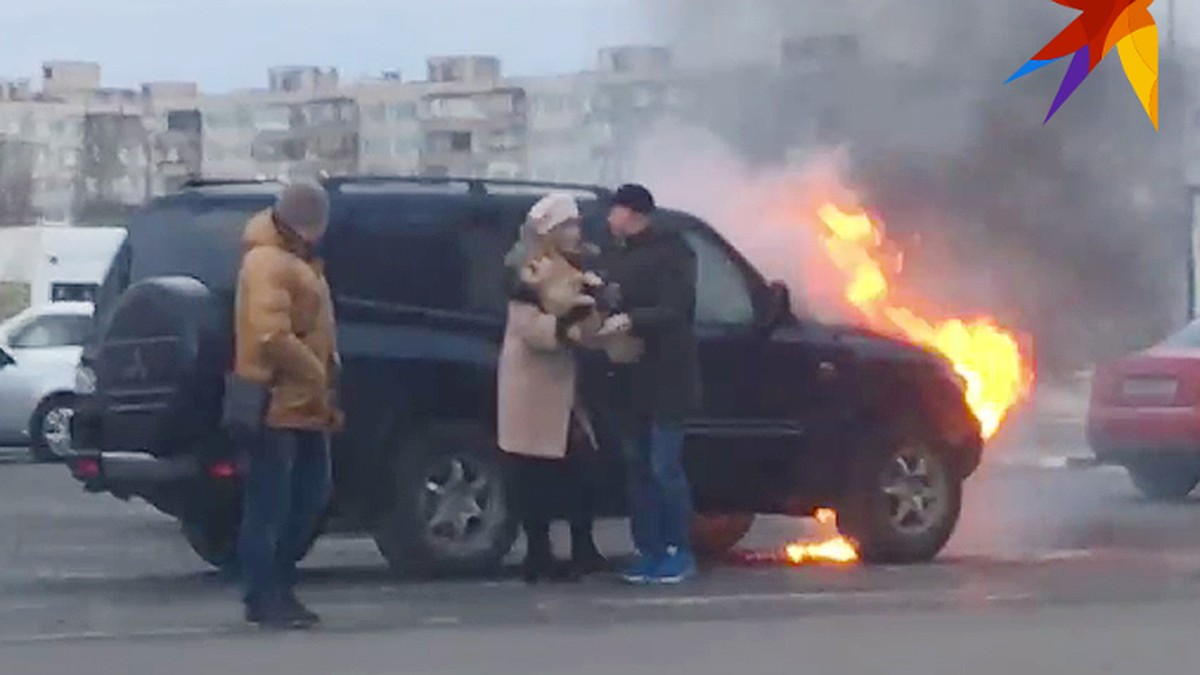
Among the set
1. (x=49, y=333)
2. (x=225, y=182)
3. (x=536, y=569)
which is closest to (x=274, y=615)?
(x=536, y=569)

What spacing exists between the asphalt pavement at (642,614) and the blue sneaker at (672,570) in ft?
0.34

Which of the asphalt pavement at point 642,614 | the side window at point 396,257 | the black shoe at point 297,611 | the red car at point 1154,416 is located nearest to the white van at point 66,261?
the red car at point 1154,416

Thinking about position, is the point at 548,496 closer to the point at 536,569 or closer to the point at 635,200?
the point at 536,569

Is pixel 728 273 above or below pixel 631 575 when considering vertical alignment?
above

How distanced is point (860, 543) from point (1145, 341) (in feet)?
34.3

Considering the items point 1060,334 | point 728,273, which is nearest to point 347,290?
point 728,273

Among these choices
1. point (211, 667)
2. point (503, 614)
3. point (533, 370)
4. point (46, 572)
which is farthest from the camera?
point (46, 572)

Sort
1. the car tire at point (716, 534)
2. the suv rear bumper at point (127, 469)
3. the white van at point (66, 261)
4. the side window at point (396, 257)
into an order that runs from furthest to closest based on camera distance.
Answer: the white van at point (66, 261), the car tire at point (716, 534), the side window at point (396, 257), the suv rear bumper at point (127, 469)

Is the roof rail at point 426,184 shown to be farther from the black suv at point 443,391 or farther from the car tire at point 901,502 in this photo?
the car tire at point 901,502

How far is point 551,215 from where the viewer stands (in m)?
12.1

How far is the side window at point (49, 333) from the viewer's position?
2642 cm

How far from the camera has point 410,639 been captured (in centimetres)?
1017

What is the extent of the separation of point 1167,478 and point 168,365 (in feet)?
30.7

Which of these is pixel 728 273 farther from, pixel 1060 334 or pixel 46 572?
pixel 1060 334
